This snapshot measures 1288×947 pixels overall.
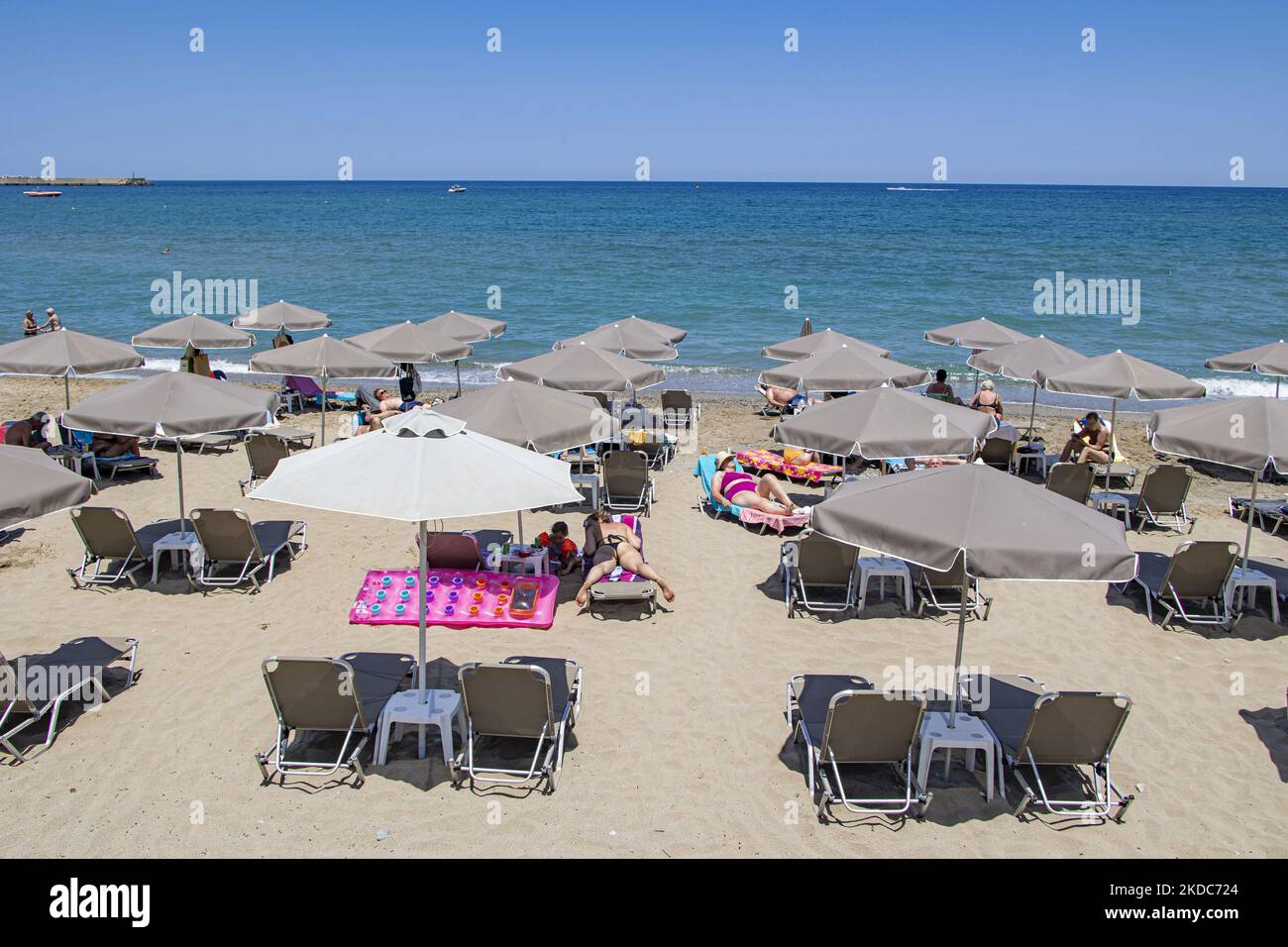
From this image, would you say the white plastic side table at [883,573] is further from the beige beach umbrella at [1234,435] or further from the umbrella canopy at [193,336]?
the umbrella canopy at [193,336]

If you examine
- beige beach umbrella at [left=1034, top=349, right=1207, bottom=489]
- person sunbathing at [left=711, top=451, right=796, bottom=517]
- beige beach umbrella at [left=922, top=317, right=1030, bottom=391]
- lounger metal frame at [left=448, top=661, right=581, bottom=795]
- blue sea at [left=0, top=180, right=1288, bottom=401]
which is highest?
blue sea at [left=0, top=180, right=1288, bottom=401]

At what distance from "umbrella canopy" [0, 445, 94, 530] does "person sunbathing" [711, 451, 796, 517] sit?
629cm

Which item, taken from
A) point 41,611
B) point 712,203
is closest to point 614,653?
point 41,611

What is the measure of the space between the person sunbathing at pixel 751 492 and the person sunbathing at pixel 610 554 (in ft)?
6.83

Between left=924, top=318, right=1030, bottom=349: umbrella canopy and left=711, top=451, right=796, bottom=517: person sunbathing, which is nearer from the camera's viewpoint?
left=711, top=451, right=796, bottom=517: person sunbathing

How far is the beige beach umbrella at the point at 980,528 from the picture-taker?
181 inches

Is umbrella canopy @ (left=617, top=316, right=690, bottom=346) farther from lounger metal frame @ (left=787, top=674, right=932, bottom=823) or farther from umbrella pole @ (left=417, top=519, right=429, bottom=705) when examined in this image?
lounger metal frame @ (left=787, top=674, right=932, bottom=823)

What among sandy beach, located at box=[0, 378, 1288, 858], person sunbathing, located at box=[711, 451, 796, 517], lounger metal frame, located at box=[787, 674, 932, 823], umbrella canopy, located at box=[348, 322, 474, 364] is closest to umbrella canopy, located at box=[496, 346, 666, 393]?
person sunbathing, located at box=[711, 451, 796, 517]

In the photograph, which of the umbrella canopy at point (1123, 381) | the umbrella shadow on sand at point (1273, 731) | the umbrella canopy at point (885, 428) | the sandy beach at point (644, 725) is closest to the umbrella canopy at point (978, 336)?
the umbrella canopy at point (1123, 381)

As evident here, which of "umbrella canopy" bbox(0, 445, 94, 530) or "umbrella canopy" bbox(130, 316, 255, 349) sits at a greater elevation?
"umbrella canopy" bbox(130, 316, 255, 349)

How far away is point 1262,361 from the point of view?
1173cm

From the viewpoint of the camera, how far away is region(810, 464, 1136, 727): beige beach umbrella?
461 cm

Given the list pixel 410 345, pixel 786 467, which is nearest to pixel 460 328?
pixel 410 345

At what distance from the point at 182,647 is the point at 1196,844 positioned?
6.83 m
